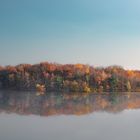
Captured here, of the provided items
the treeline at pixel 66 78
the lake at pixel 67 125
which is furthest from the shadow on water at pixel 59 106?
the treeline at pixel 66 78

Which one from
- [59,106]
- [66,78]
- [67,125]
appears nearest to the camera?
[67,125]

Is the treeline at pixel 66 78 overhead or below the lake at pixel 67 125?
overhead

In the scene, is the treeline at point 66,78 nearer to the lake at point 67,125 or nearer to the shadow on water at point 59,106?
the shadow on water at point 59,106

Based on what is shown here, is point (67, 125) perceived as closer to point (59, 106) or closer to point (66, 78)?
point (59, 106)

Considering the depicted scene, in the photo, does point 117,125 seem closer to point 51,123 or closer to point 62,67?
point 51,123

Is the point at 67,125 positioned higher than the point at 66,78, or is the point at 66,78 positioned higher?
the point at 66,78

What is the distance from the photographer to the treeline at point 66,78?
45.9 feet

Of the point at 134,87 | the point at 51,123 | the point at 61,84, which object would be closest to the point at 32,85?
the point at 61,84

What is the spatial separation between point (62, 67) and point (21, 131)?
10.7m

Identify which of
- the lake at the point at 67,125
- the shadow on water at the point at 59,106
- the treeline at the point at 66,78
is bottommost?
the lake at the point at 67,125

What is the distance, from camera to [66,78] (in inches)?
564

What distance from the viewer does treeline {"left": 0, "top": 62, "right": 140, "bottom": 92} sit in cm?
1399

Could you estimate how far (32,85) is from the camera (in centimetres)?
1412

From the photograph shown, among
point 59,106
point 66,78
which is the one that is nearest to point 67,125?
point 59,106
